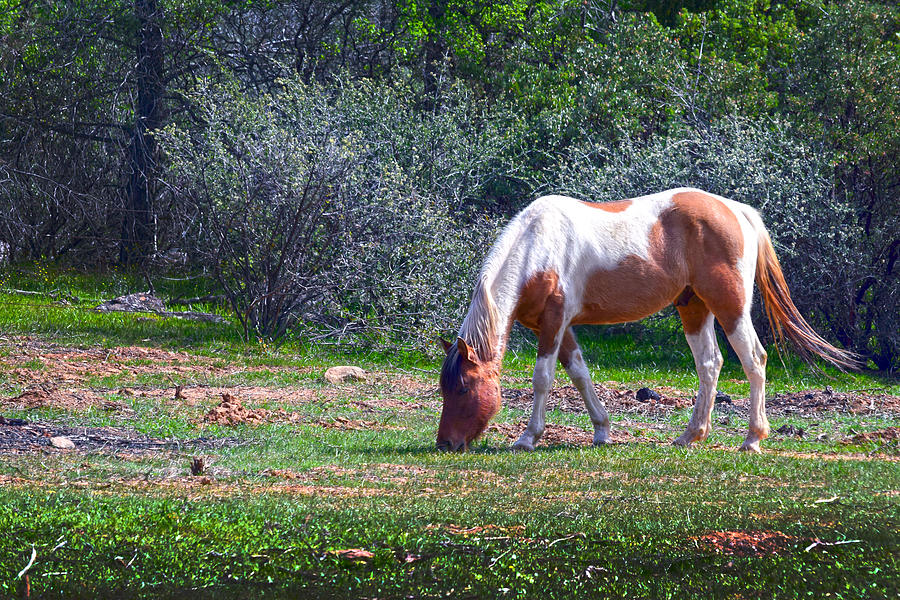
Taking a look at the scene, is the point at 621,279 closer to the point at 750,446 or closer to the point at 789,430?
the point at 750,446

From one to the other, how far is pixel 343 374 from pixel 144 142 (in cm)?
1131

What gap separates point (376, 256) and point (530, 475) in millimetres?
9770

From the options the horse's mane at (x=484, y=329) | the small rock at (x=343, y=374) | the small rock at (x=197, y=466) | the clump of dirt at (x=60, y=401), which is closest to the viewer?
the small rock at (x=197, y=466)

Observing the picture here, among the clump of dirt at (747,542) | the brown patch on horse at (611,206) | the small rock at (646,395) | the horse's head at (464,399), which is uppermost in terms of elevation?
the brown patch on horse at (611,206)

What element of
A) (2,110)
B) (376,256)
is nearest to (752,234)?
(376,256)

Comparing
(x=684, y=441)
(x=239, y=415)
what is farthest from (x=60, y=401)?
(x=684, y=441)

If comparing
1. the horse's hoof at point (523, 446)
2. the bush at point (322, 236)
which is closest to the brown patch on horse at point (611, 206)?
the horse's hoof at point (523, 446)

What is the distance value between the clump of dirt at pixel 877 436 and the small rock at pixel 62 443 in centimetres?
649

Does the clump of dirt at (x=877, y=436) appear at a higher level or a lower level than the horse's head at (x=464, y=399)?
lower

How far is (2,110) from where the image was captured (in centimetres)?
2183

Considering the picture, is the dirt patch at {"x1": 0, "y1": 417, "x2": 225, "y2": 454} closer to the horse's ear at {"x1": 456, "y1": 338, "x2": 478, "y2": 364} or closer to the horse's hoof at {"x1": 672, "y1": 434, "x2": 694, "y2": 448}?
the horse's ear at {"x1": 456, "y1": 338, "x2": 478, "y2": 364}

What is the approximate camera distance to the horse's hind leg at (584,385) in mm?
8461

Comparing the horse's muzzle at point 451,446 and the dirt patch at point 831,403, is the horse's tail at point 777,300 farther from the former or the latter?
the horse's muzzle at point 451,446

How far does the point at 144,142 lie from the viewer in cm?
2178
